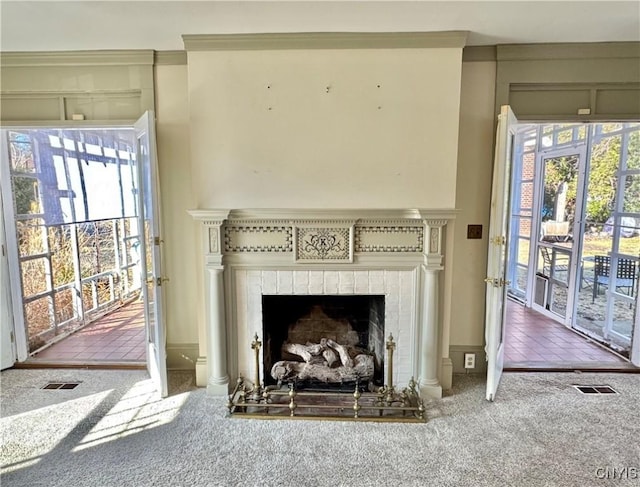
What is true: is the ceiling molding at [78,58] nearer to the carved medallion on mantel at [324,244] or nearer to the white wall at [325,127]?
the white wall at [325,127]

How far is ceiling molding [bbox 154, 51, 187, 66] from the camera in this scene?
2.62 m

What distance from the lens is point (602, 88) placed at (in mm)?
2680

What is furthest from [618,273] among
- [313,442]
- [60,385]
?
[60,385]

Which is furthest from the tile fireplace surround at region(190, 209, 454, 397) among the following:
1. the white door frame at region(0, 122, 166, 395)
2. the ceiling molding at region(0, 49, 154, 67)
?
the ceiling molding at region(0, 49, 154, 67)

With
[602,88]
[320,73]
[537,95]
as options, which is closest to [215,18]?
[320,73]

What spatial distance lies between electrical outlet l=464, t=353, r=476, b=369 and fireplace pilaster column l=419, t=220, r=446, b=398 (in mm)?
414

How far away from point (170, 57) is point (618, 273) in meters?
4.36

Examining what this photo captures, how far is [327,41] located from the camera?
7.72 ft

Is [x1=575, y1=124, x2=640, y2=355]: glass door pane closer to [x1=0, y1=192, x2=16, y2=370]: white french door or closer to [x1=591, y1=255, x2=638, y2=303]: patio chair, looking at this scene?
[x1=591, y1=255, x2=638, y2=303]: patio chair

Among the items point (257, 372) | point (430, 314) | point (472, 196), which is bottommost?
point (257, 372)

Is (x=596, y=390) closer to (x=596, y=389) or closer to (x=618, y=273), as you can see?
(x=596, y=389)

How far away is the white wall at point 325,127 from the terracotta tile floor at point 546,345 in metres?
1.82

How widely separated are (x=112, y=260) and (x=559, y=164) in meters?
Result: 5.63

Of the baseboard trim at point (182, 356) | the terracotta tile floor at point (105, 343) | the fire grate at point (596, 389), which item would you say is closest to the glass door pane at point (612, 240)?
the fire grate at point (596, 389)
